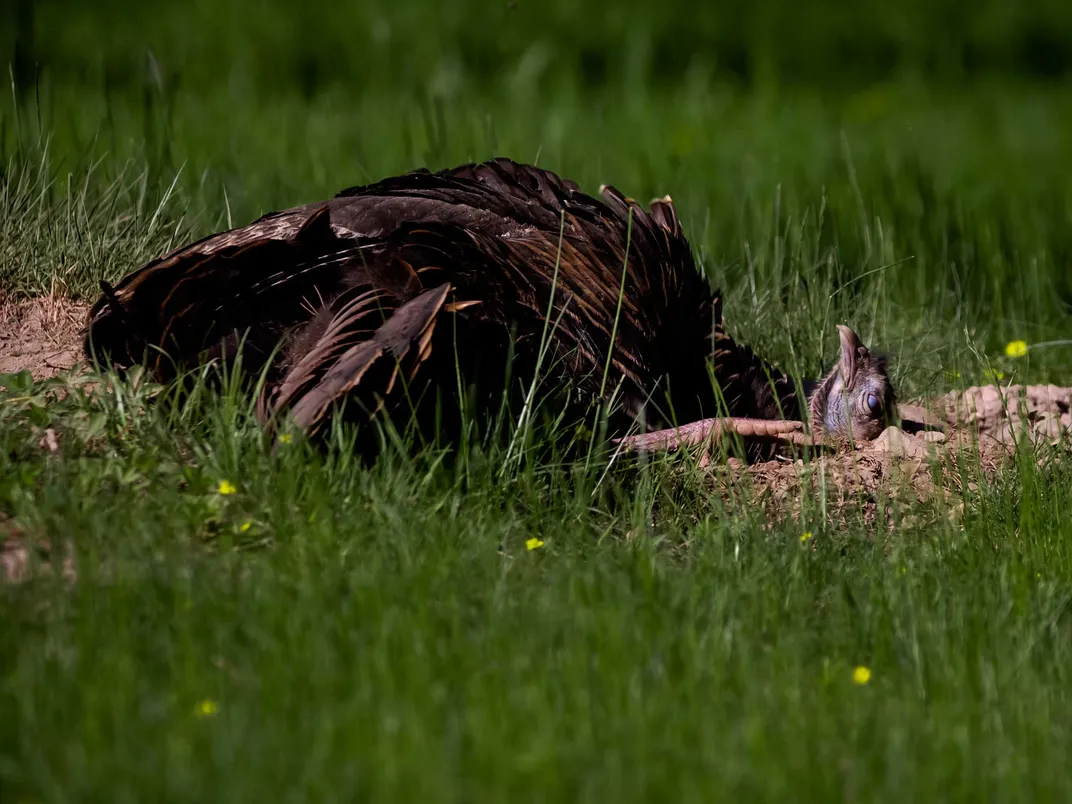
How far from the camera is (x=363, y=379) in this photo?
9.75 ft

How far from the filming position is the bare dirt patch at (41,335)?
3.43 meters

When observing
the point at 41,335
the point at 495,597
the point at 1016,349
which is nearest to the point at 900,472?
the point at 1016,349

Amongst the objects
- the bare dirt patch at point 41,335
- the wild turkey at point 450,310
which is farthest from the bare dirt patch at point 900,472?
the bare dirt patch at point 41,335

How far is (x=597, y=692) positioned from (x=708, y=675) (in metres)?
0.22

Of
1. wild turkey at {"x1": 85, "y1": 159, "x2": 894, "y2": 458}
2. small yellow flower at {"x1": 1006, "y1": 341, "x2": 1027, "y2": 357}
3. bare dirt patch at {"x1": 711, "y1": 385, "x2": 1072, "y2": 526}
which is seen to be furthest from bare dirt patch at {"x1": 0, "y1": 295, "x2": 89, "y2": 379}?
small yellow flower at {"x1": 1006, "y1": 341, "x2": 1027, "y2": 357}

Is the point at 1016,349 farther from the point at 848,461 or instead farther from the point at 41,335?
the point at 41,335

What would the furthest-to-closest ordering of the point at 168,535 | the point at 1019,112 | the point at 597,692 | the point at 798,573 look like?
the point at 1019,112, the point at 798,573, the point at 168,535, the point at 597,692

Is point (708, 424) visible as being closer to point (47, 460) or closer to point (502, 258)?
point (502, 258)

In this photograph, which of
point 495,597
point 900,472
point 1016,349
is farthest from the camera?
point 1016,349

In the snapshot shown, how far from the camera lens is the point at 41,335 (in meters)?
3.58

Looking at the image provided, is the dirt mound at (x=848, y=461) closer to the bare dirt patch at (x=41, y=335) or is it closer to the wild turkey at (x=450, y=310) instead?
the bare dirt patch at (x=41, y=335)

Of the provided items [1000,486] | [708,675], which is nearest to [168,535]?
[708,675]

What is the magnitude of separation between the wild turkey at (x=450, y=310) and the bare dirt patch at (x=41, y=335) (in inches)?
9.5

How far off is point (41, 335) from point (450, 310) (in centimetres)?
125
